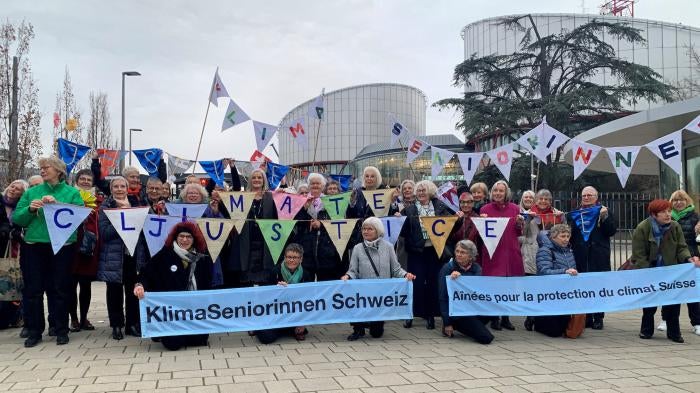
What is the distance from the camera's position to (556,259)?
22.7 feet

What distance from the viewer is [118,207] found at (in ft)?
21.4

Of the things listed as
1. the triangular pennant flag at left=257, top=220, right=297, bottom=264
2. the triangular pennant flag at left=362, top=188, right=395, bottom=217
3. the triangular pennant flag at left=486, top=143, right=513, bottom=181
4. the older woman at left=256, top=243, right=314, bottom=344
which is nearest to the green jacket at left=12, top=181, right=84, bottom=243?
the triangular pennant flag at left=257, top=220, right=297, bottom=264

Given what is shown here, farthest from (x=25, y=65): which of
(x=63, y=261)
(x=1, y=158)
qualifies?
(x=63, y=261)

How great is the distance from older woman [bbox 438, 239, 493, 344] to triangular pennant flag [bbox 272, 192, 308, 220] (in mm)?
2054

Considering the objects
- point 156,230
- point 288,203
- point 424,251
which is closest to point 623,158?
point 424,251

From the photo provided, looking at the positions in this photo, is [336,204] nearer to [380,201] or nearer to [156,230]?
[380,201]

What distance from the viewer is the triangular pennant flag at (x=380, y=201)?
749 centimetres

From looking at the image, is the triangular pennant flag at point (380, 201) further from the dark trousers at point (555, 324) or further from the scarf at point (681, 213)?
the scarf at point (681, 213)

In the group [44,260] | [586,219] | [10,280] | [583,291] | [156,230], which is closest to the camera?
[44,260]

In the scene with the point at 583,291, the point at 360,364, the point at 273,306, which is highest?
the point at 583,291

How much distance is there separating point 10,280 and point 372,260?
437 centimetres

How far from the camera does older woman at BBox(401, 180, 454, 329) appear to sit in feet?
23.9

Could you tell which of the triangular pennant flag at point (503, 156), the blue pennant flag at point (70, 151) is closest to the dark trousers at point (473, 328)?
the triangular pennant flag at point (503, 156)

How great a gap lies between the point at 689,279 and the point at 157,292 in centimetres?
641
